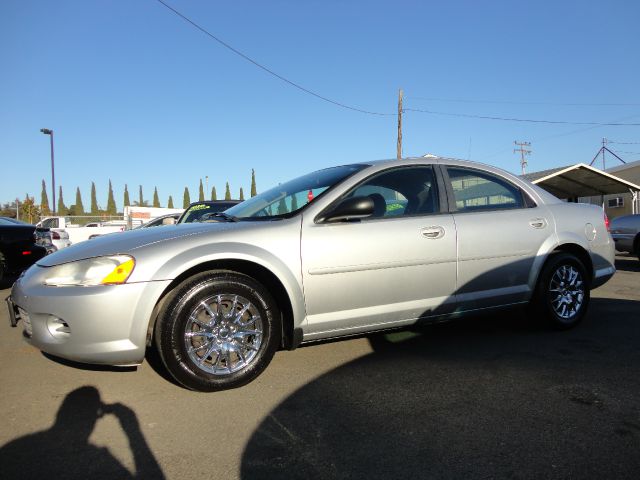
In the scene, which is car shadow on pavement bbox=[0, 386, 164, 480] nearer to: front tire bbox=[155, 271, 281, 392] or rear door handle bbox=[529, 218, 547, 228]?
front tire bbox=[155, 271, 281, 392]

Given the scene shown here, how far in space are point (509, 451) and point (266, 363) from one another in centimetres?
155

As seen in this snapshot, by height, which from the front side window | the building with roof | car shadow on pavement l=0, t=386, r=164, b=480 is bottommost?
car shadow on pavement l=0, t=386, r=164, b=480

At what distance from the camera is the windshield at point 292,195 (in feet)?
11.6

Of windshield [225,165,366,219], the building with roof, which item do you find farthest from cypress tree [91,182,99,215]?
windshield [225,165,366,219]

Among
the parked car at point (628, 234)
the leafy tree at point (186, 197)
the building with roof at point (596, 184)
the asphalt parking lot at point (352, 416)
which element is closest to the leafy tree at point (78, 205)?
the leafy tree at point (186, 197)

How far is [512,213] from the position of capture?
4039 mm

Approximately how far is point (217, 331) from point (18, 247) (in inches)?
221

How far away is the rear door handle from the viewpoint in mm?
4070

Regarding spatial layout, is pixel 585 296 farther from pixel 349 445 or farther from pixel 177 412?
pixel 177 412

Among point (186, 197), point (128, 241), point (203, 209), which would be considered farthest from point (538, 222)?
point (186, 197)

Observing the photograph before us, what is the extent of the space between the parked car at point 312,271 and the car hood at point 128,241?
0.05 feet

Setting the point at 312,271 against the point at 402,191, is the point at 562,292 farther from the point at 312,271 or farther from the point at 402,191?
the point at 312,271

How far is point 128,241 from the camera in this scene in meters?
3.00

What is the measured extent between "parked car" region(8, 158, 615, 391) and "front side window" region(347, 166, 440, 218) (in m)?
0.01
